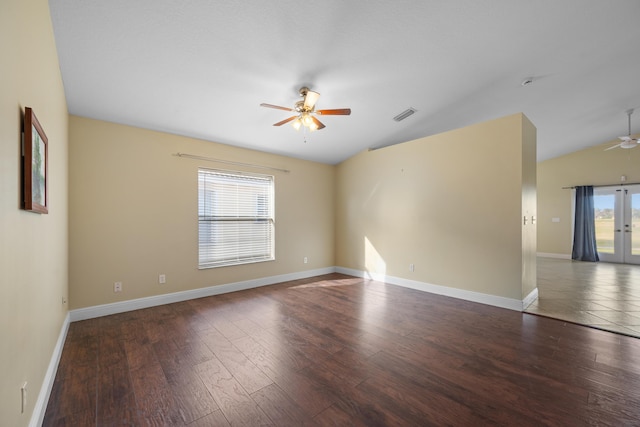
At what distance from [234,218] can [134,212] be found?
146cm

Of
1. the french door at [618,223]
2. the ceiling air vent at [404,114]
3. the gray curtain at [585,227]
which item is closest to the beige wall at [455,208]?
the ceiling air vent at [404,114]

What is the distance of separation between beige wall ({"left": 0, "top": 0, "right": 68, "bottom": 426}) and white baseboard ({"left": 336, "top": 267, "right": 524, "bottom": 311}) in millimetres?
4561

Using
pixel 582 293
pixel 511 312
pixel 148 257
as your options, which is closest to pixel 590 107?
pixel 582 293

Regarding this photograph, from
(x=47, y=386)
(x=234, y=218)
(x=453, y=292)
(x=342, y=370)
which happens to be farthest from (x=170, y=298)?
(x=453, y=292)

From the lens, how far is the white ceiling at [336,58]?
213 centimetres

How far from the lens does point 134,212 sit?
3.50 m

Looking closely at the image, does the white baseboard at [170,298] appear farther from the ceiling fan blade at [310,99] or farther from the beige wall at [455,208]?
the ceiling fan blade at [310,99]

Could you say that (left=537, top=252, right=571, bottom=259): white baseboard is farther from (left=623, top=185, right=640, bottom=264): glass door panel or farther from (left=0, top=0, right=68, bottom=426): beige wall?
(left=0, top=0, right=68, bottom=426): beige wall

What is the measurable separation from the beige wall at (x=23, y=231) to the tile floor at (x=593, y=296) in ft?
15.8

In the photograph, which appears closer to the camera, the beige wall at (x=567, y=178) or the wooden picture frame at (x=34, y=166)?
the wooden picture frame at (x=34, y=166)

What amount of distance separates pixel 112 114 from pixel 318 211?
3821mm

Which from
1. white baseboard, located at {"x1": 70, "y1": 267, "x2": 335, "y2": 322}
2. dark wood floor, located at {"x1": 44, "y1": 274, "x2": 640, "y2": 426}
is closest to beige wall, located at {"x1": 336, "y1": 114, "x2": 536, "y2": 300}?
dark wood floor, located at {"x1": 44, "y1": 274, "x2": 640, "y2": 426}

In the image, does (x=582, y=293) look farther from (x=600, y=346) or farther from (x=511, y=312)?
(x=600, y=346)

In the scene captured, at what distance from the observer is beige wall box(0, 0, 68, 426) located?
1.08 metres
